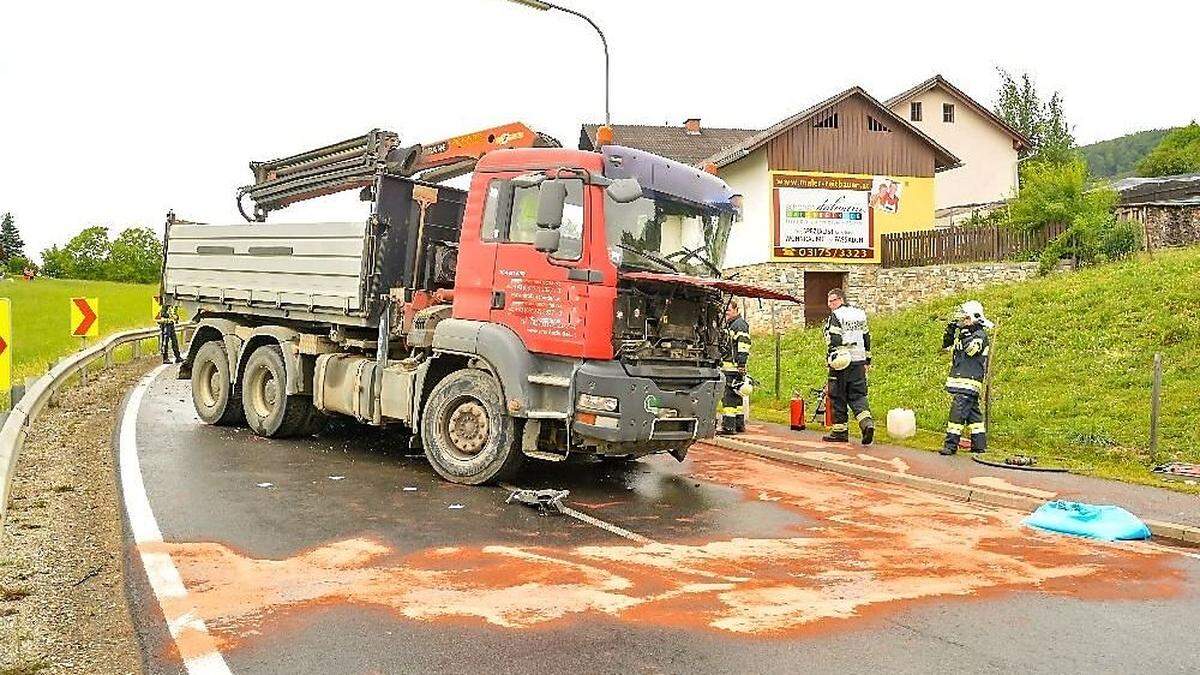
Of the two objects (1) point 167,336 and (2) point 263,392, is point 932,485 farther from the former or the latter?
(1) point 167,336

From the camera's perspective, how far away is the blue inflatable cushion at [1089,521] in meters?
7.85

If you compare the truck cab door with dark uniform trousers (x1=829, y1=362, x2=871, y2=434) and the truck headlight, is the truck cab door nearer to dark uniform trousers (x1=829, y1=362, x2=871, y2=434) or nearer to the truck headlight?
the truck headlight

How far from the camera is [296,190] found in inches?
515

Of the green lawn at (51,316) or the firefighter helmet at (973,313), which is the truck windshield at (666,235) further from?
the green lawn at (51,316)

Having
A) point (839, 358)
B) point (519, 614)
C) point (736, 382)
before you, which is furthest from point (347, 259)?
point (519, 614)

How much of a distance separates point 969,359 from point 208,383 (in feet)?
30.6

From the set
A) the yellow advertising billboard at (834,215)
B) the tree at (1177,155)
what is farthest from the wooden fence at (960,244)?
the tree at (1177,155)

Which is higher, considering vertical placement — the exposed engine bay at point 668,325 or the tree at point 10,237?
the tree at point 10,237

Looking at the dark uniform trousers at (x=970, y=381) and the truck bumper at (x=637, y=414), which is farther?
the dark uniform trousers at (x=970, y=381)

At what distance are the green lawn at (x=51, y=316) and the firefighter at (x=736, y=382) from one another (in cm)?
1005

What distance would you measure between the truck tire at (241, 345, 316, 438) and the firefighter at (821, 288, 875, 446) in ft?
20.4

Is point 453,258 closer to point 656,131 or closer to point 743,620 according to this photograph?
point 743,620

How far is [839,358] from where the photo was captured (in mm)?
12328

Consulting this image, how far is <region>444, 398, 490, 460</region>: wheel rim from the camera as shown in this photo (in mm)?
9250
